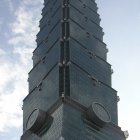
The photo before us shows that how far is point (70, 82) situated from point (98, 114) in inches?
517

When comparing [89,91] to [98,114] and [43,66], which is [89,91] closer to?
[98,114]

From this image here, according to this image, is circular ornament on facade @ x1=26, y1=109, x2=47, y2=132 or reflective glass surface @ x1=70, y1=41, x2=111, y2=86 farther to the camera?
reflective glass surface @ x1=70, y1=41, x2=111, y2=86

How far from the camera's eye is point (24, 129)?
15050 centimetres

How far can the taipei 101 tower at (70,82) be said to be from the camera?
137 m

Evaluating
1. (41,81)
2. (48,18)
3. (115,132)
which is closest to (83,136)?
(115,132)

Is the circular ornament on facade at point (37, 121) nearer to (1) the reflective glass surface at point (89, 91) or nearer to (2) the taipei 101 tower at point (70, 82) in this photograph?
(2) the taipei 101 tower at point (70, 82)

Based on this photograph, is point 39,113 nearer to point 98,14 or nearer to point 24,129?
point 24,129

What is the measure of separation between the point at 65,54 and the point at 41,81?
36.9 feet

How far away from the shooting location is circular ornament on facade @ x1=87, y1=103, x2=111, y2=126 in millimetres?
139125

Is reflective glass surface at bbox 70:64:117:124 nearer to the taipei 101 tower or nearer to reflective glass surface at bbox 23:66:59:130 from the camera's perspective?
the taipei 101 tower

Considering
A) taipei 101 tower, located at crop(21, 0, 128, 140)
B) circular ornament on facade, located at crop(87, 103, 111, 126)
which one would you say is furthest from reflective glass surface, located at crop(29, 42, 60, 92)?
circular ornament on facade, located at crop(87, 103, 111, 126)

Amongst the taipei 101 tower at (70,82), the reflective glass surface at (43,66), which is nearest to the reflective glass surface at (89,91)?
the taipei 101 tower at (70,82)

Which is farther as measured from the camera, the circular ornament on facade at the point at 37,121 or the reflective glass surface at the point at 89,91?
the reflective glass surface at the point at 89,91

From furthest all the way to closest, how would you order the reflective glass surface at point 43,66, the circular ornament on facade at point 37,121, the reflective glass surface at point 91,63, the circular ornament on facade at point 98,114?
the reflective glass surface at point 43,66
the reflective glass surface at point 91,63
the circular ornament on facade at point 98,114
the circular ornament on facade at point 37,121
